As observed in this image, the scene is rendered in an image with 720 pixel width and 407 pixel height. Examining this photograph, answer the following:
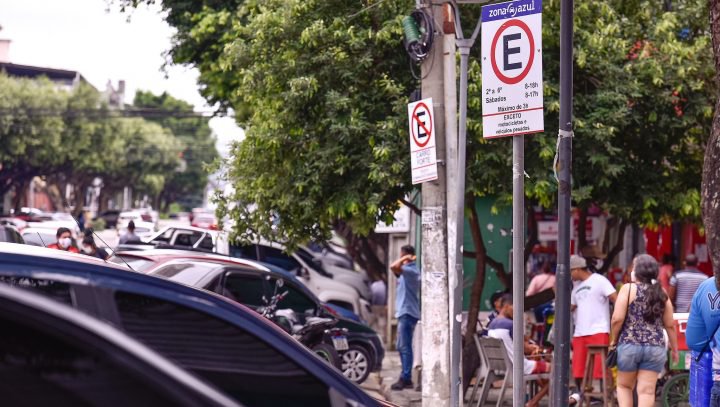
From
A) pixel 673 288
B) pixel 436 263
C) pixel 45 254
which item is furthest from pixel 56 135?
pixel 45 254

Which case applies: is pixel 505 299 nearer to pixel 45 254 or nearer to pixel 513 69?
pixel 513 69

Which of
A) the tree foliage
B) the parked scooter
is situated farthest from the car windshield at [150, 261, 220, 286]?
the tree foliage

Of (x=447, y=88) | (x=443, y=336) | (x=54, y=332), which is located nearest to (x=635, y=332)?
(x=443, y=336)

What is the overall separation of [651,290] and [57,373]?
26.4ft

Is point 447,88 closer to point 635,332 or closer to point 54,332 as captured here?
point 635,332

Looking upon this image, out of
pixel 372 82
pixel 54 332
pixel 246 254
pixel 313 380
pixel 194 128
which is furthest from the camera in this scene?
pixel 194 128

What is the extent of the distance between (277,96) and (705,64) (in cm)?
520

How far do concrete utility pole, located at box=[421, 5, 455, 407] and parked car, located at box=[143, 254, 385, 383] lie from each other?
3965mm

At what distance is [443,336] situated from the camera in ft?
30.9

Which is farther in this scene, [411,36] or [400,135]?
[400,135]

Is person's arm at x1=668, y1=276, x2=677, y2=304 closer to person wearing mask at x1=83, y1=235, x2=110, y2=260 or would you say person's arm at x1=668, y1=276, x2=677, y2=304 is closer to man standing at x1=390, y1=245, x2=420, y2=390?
man standing at x1=390, y1=245, x2=420, y2=390

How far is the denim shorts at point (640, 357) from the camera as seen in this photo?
32.0ft

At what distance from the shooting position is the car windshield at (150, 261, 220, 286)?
13055mm

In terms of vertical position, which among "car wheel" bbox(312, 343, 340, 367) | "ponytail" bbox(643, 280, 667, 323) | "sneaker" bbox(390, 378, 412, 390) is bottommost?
"sneaker" bbox(390, 378, 412, 390)
